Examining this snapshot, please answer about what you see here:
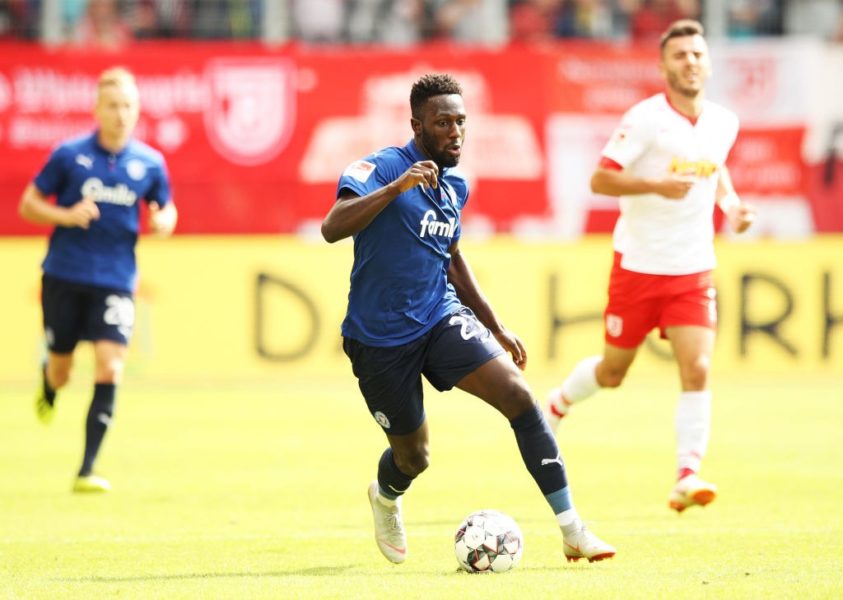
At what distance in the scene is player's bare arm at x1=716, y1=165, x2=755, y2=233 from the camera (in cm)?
899

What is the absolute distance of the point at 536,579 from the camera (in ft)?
22.0

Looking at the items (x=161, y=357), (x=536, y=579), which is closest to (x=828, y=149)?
(x=161, y=357)

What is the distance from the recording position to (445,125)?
6.85 meters

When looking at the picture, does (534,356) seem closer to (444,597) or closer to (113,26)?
(113,26)

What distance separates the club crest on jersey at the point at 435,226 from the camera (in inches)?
277

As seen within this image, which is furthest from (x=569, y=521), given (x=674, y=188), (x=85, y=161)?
(x=85, y=161)

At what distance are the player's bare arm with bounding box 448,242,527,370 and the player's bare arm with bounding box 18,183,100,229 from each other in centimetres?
356

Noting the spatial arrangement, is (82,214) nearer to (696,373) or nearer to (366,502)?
(366,502)

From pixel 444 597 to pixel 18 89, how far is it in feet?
43.5

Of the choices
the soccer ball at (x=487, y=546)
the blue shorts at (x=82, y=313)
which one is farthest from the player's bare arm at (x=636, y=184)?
the blue shorts at (x=82, y=313)

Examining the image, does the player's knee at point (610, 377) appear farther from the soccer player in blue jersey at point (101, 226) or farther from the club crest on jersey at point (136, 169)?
the club crest on jersey at point (136, 169)

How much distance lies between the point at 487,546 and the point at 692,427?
7.46 ft

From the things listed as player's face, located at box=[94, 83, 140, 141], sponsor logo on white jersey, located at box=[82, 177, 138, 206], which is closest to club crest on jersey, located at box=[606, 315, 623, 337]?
sponsor logo on white jersey, located at box=[82, 177, 138, 206]

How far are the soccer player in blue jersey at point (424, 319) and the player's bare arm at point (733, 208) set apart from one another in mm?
2294
